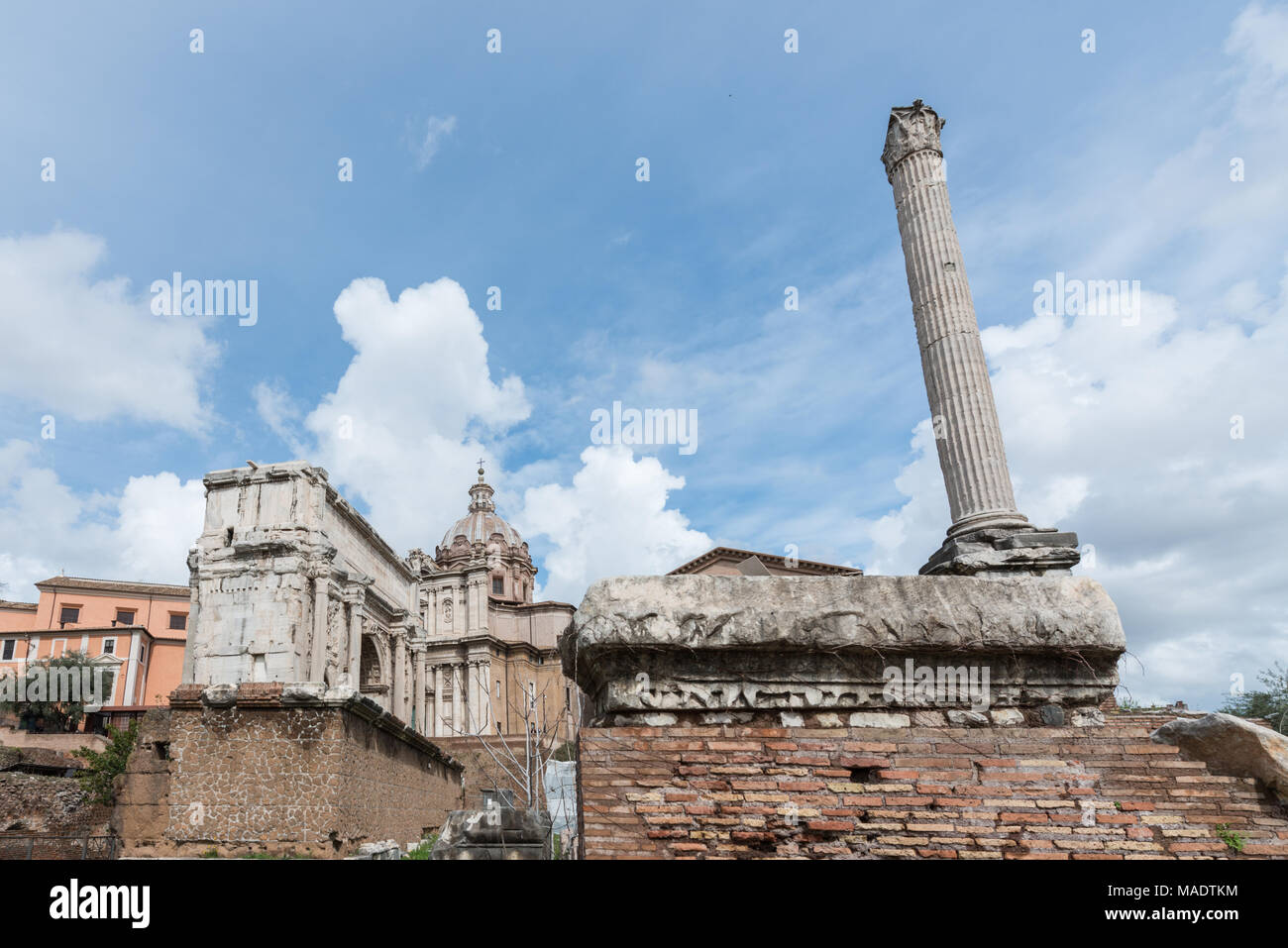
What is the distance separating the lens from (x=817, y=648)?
3.67 metres

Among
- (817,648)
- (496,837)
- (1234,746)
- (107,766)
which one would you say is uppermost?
(107,766)

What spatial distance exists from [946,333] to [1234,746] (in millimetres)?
7870

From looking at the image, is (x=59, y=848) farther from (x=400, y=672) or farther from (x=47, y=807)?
(x=400, y=672)

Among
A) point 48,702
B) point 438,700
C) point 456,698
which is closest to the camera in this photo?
point 48,702

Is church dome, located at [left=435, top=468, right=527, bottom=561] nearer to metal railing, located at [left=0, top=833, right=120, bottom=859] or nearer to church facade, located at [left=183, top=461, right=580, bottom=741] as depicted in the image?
church facade, located at [left=183, top=461, right=580, bottom=741]

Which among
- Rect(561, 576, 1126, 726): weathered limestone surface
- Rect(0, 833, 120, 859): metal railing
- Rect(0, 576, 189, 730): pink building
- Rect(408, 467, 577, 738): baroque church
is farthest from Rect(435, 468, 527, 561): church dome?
Rect(561, 576, 1126, 726): weathered limestone surface

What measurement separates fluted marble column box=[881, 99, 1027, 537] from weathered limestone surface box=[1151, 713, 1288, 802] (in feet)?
18.3

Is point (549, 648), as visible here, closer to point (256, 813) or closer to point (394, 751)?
point (394, 751)

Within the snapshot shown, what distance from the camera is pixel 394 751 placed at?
1377 centimetres

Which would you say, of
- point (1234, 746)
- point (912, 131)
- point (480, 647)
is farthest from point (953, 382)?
point (480, 647)

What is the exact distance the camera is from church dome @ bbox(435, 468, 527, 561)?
180 feet

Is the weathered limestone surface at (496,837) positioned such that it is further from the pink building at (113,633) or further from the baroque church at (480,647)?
the pink building at (113,633)

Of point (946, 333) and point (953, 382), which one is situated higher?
point (946, 333)

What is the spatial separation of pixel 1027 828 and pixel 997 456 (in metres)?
7.33
